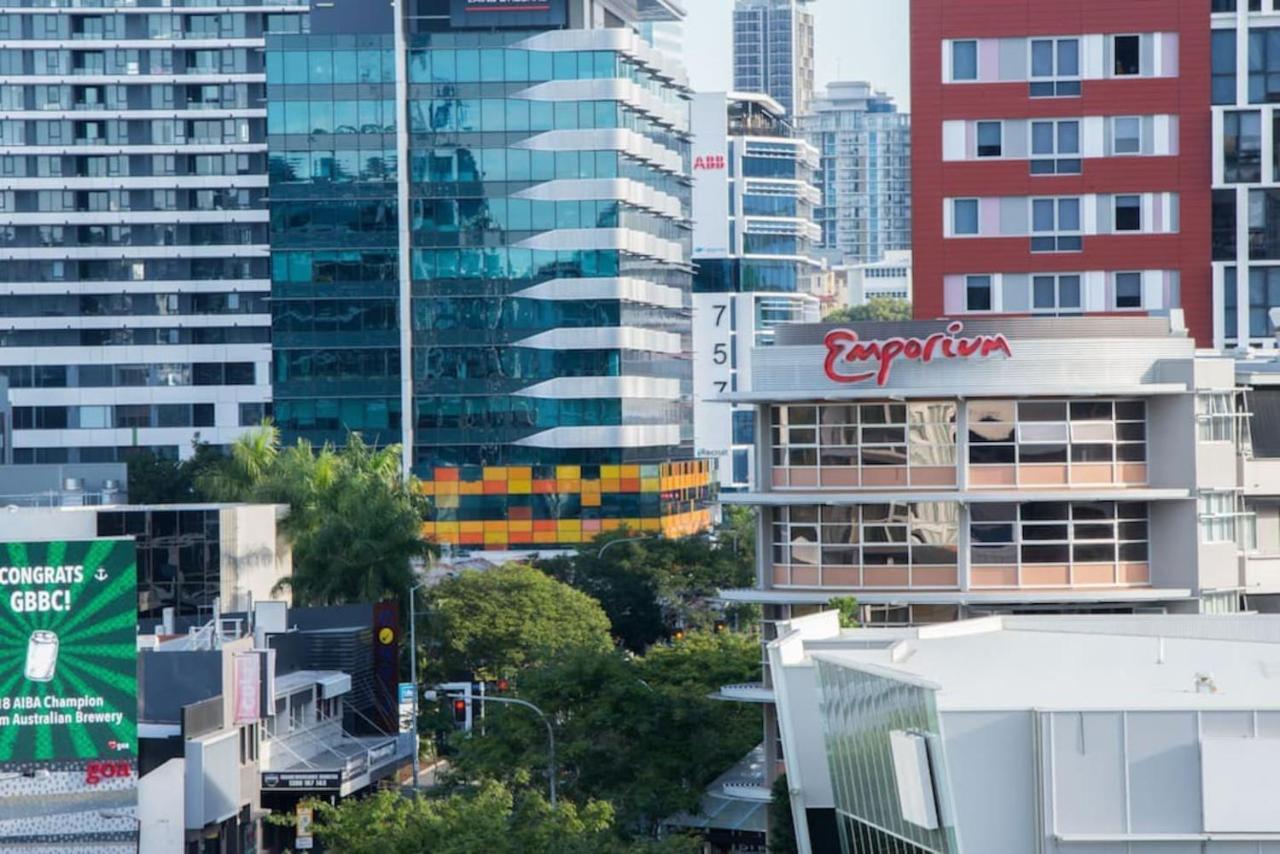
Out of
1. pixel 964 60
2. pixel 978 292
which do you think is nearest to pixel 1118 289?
pixel 978 292

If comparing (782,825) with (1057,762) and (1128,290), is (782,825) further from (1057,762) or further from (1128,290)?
(1128,290)

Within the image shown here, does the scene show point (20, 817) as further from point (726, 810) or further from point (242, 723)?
point (726, 810)

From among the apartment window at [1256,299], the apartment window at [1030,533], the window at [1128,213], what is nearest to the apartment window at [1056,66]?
the window at [1128,213]

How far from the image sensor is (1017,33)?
7750 centimetres

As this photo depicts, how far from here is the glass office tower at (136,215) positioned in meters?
164

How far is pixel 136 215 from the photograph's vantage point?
16588cm

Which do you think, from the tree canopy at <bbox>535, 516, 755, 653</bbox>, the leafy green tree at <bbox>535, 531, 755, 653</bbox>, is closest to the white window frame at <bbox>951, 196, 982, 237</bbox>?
the leafy green tree at <bbox>535, 531, 755, 653</bbox>

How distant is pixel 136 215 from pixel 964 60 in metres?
96.8

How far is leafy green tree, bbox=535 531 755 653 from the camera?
117375mm

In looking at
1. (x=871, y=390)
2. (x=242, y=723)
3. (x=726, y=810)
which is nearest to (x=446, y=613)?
(x=242, y=723)

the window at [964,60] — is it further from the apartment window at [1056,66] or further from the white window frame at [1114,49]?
the white window frame at [1114,49]

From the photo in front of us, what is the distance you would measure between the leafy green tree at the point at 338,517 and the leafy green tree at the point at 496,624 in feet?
6.66

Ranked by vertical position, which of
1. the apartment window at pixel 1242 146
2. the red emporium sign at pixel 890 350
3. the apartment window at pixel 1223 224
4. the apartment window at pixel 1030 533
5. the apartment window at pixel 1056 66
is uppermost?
the apartment window at pixel 1056 66

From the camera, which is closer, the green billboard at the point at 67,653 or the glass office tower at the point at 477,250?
the green billboard at the point at 67,653
